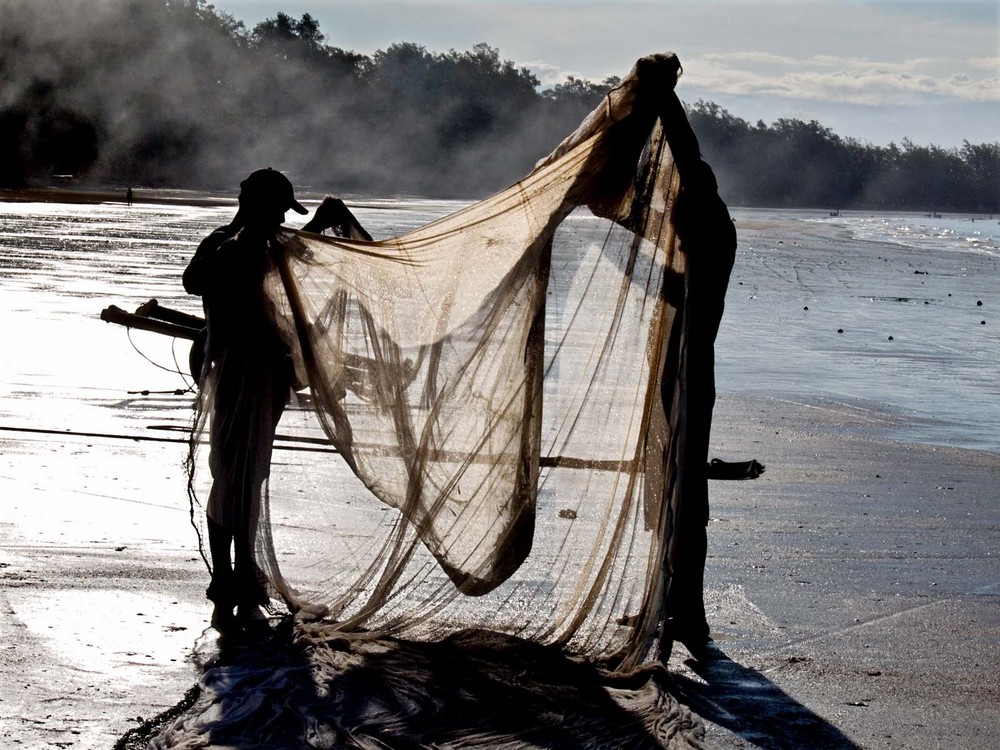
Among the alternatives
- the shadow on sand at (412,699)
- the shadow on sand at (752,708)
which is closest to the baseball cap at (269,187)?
the shadow on sand at (412,699)

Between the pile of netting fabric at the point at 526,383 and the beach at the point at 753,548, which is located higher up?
the pile of netting fabric at the point at 526,383

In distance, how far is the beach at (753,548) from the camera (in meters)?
4.45

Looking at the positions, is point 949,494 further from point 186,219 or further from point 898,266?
point 186,219

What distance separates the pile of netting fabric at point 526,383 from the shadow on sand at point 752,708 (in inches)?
10.0

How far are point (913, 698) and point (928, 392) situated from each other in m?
8.31

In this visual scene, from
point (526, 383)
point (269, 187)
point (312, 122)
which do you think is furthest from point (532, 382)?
point (312, 122)

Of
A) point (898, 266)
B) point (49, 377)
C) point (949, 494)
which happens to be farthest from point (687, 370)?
point (898, 266)

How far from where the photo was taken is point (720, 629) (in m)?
5.34

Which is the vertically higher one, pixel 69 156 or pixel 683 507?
pixel 69 156

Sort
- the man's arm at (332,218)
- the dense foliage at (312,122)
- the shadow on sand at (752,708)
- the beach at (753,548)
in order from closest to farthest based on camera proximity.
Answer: the shadow on sand at (752,708) → the beach at (753,548) → the man's arm at (332,218) → the dense foliage at (312,122)

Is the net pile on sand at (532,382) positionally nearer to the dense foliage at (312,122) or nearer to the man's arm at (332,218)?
the man's arm at (332,218)

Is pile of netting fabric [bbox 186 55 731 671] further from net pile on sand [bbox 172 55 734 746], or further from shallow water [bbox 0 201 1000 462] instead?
shallow water [bbox 0 201 1000 462]

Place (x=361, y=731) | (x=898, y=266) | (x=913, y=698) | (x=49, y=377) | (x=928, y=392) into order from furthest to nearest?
1. (x=898, y=266)
2. (x=928, y=392)
3. (x=49, y=377)
4. (x=913, y=698)
5. (x=361, y=731)

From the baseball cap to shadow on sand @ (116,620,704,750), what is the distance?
161 cm
